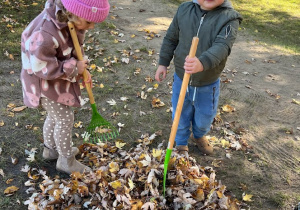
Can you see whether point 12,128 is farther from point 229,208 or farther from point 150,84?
point 229,208

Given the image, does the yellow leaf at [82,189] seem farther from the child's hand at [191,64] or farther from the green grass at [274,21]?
the green grass at [274,21]

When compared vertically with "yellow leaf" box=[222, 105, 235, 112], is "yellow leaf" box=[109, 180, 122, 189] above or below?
above

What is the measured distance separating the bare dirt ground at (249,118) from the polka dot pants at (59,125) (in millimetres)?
432

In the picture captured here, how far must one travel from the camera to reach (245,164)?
348cm

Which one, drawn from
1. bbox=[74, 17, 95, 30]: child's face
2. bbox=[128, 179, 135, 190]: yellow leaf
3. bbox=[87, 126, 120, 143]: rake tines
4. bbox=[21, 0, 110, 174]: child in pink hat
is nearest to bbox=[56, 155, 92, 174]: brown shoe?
bbox=[21, 0, 110, 174]: child in pink hat

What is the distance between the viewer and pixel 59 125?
2744mm

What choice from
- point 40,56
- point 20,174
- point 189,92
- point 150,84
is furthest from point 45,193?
point 150,84

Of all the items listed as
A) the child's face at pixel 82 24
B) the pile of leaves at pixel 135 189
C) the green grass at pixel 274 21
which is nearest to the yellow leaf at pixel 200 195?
the pile of leaves at pixel 135 189

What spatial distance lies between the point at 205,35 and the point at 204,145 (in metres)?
1.44

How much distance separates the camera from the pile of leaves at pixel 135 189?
100 inches

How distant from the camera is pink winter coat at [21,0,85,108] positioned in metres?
2.22

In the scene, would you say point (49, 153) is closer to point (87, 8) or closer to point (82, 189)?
point (82, 189)

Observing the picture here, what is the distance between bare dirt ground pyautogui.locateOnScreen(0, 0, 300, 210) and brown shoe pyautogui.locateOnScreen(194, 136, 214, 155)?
0.25 ft

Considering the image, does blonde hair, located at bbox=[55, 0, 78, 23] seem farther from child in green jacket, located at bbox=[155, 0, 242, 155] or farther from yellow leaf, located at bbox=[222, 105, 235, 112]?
yellow leaf, located at bbox=[222, 105, 235, 112]
